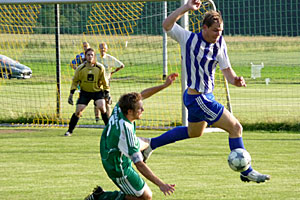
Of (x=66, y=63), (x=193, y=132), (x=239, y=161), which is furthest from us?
(x=66, y=63)

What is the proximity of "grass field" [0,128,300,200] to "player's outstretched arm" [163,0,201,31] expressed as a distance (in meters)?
2.11

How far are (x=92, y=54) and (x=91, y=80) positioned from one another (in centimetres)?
58

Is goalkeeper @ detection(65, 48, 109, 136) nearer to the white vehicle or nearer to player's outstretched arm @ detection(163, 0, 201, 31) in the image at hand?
the white vehicle

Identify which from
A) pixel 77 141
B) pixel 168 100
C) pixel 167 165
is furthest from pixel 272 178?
pixel 168 100

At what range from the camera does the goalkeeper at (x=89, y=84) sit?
12627mm

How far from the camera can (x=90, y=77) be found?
12656 mm

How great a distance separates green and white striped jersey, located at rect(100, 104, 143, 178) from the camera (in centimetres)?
563

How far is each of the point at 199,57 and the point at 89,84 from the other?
5.86m

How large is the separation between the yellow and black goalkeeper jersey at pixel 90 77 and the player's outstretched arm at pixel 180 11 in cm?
560

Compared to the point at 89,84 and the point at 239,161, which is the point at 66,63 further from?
the point at 239,161

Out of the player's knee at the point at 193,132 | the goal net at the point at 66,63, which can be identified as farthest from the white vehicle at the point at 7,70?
the player's knee at the point at 193,132

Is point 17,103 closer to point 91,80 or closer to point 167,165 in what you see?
point 91,80

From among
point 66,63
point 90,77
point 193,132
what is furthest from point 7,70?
point 193,132

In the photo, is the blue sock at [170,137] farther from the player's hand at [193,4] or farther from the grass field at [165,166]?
the player's hand at [193,4]
